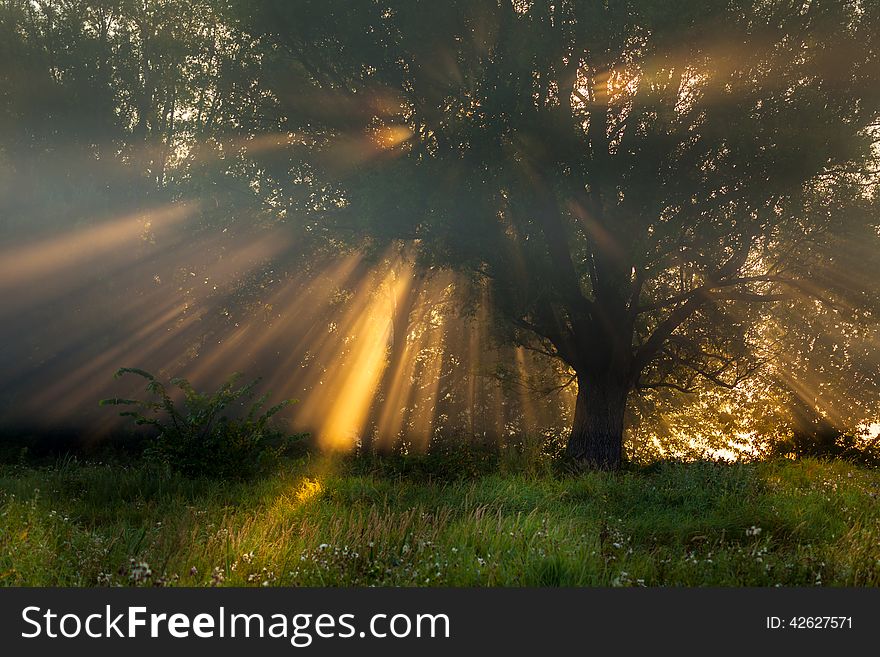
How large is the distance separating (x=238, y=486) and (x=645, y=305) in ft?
32.8

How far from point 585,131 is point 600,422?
7.00m

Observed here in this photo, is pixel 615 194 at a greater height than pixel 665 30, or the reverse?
pixel 665 30

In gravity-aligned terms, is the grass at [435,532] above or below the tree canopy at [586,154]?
below

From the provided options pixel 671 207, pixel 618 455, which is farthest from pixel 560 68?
pixel 618 455

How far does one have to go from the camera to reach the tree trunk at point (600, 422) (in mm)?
17734

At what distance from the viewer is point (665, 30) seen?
12969 mm

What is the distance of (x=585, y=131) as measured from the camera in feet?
49.6

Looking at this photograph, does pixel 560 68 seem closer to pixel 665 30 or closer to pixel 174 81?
pixel 665 30

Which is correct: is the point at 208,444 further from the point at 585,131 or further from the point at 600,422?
the point at 600,422

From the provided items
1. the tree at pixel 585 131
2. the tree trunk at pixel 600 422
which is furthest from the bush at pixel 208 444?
the tree trunk at pixel 600 422

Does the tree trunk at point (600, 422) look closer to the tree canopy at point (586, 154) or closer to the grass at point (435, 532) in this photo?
the tree canopy at point (586, 154)

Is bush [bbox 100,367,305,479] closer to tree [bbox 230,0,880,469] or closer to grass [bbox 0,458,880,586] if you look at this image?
grass [bbox 0,458,880,586]

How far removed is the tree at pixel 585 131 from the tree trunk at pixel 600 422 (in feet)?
8.21

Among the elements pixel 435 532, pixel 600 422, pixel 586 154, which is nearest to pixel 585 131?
pixel 586 154
